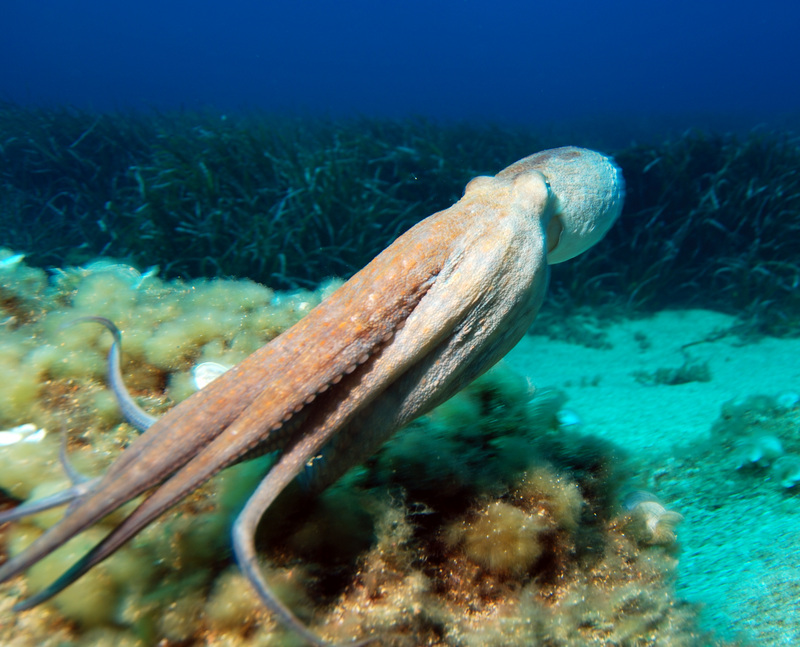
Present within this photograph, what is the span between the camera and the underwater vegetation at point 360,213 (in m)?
7.32

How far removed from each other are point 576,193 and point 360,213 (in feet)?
19.6

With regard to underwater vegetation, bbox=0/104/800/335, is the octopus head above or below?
above

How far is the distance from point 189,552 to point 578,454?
66.4 inches

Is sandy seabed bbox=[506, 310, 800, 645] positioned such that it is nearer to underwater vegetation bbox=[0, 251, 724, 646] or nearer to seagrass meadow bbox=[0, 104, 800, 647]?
seagrass meadow bbox=[0, 104, 800, 647]

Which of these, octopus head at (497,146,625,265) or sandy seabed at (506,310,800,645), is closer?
sandy seabed at (506,310,800,645)

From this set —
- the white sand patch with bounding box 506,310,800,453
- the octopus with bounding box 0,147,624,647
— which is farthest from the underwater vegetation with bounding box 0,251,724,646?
the white sand patch with bounding box 506,310,800,453

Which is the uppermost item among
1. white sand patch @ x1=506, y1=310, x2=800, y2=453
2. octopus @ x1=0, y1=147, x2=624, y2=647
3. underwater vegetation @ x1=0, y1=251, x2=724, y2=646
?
octopus @ x1=0, y1=147, x2=624, y2=647

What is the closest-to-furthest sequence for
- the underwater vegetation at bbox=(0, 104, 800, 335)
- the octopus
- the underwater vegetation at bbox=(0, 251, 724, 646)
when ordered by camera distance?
the octopus, the underwater vegetation at bbox=(0, 251, 724, 646), the underwater vegetation at bbox=(0, 104, 800, 335)

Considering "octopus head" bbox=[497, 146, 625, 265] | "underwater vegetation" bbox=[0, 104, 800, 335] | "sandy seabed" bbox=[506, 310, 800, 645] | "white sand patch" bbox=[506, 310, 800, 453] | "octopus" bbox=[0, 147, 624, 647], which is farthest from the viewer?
"underwater vegetation" bbox=[0, 104, 800, 335]

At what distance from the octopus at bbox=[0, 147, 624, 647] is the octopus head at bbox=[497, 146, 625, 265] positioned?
224 mm

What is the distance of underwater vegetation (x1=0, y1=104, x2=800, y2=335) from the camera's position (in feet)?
24.0

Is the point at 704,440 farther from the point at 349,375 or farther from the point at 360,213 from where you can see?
the point at 360,213

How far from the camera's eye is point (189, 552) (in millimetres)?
1357

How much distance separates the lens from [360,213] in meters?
7.94
